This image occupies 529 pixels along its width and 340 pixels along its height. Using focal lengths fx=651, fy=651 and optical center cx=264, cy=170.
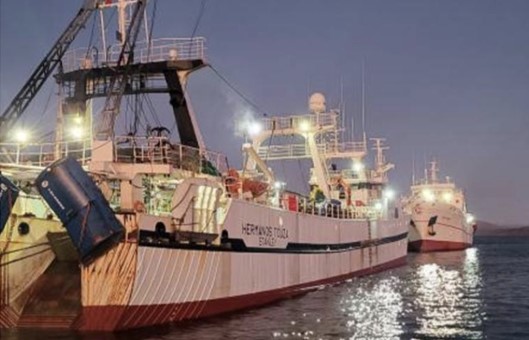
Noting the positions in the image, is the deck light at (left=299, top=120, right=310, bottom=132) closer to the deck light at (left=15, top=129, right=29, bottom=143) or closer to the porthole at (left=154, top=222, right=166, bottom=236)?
the deck light at (left=15, top=129, right=29, bottom=143)

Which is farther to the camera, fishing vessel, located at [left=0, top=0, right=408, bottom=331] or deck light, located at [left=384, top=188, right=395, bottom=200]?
deck light, located at [left=384, top=188, right=395, bottom=200]

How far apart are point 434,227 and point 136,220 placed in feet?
176

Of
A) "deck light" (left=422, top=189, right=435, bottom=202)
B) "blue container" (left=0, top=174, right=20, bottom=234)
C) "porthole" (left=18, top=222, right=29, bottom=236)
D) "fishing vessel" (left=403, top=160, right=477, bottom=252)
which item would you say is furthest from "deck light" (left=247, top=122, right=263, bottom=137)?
"deck light" (left=422, top=189, right=435, bottom=202)

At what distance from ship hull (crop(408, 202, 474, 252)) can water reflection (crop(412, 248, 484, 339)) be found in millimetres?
24039

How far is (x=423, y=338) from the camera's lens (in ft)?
57.8

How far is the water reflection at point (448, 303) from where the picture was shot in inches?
747

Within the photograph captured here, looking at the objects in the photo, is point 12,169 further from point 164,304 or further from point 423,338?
point 423,338

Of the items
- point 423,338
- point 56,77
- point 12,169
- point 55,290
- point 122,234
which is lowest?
point 423,338

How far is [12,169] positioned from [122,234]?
4.18 metres

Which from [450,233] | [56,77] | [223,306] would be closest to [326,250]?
[223,306]

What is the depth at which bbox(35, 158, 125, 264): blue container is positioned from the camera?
54.1 feet

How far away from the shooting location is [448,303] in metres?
25.0

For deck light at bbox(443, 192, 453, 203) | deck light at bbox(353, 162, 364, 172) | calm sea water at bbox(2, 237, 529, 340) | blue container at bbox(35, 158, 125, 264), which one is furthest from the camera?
deck light at bbox(443, 192, 453, 203)

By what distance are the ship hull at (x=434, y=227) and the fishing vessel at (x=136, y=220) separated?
36443 mm
